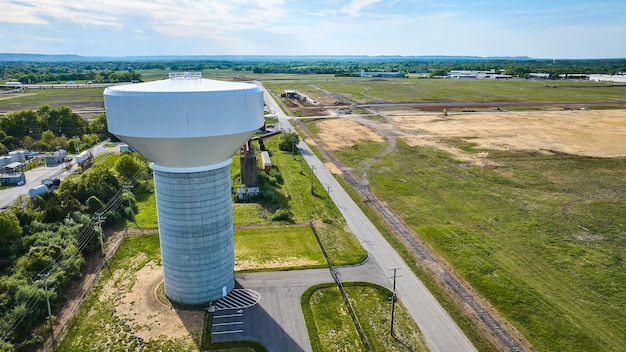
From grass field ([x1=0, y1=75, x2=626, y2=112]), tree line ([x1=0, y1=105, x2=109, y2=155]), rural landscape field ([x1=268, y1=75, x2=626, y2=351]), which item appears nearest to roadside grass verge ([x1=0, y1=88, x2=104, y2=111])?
grass field ([x1=0, y1=75, x2=626, y2=112])

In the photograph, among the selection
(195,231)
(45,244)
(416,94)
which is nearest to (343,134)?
(45,244)

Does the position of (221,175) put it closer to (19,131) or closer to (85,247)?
(85,247)

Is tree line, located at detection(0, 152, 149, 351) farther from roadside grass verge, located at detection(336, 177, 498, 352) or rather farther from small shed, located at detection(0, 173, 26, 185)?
roadside grass verge, located at detection(336, 177, 498, 352)

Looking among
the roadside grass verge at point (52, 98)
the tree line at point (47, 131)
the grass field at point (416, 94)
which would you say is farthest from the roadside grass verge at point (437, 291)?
the roadside grass verge at point (52, 98)

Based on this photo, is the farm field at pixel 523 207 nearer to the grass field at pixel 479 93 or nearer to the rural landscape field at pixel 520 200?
the rural landscape field at pixel 520 200

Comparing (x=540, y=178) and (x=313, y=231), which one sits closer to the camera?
(x=313, y=231)

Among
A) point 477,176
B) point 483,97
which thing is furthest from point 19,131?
point 483,97

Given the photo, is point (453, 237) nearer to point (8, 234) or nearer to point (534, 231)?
point (534, 231)
